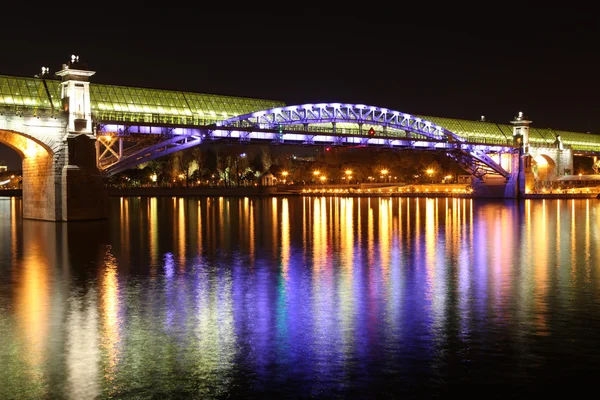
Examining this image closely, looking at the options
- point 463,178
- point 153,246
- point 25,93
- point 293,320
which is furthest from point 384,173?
point 293,320

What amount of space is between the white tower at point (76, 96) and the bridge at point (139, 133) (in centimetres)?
6

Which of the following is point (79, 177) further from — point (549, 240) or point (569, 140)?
point (569, 140)

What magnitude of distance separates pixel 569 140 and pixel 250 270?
347 feet

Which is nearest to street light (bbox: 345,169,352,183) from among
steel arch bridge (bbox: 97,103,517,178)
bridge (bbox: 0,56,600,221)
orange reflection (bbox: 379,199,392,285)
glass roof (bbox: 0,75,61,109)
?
bridge (bbox: 0,56,600,221)

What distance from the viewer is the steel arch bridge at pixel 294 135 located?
49.6 meters

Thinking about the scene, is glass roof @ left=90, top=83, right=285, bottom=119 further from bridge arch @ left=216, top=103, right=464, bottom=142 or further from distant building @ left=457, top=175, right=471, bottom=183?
distant building @ left=457, top=175, right=471, bottom=183

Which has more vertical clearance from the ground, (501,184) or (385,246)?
(501,184)

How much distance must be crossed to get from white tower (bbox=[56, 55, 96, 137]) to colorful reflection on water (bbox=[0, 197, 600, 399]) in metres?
16.6

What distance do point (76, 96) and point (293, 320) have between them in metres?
31.6

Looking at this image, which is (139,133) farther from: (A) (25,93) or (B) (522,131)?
(B) (522,131)

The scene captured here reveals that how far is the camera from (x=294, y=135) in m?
63.6

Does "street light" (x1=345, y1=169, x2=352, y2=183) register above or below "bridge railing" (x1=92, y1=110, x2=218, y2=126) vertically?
below

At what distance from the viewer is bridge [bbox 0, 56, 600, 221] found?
40.4 meters

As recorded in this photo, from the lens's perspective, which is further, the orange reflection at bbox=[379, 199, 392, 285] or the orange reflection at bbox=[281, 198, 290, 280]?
the orange reflection at bbox=[281, 198, 290, 280]
